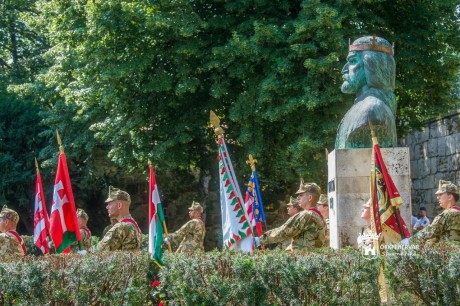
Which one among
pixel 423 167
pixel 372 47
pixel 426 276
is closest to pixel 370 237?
pixel 426 276

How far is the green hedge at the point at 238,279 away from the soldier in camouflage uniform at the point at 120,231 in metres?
1.26

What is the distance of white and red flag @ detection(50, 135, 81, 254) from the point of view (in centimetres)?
1012

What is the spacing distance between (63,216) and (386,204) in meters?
4.12

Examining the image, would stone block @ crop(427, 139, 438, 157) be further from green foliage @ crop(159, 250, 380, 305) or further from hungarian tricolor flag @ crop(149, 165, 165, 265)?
green foliage @ crop(159, 250, 380, 305)

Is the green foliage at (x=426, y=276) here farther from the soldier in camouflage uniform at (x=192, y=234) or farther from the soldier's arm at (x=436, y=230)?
the soldier in camouflage uniform at (x=192, y=234)

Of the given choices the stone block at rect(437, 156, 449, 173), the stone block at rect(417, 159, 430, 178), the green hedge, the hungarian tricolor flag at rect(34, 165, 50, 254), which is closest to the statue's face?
the green hedge

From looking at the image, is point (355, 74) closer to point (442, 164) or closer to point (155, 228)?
point (155, 228)

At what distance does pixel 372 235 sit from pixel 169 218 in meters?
17.4

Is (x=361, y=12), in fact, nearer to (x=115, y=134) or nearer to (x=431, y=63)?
(x=431, y=63)

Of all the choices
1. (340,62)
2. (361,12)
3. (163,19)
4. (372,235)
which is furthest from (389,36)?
(372,235)

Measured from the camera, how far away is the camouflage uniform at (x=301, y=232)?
9.94 m

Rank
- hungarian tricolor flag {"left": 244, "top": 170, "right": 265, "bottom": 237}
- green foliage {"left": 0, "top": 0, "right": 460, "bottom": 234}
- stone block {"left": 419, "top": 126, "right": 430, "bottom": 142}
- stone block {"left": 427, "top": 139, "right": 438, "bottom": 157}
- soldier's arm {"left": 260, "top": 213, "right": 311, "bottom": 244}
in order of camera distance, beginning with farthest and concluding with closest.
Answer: stone block {"left": 419, "top": 126, "right": 430, "bottom": 142} < stone block {"left": 427, "top": 139, "right": 438, "bottom": 157} < green foliage {"left": 0, "top": 0, "right": 460, "bottom": 234} < hungarian tricolor flag {"left": 244, "top": 170, "right": 265, "bottom": 237} < soldier's arm {"left": 260, "top": 213, "right": 311, "bottom": 244}

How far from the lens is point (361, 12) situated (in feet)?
54.9

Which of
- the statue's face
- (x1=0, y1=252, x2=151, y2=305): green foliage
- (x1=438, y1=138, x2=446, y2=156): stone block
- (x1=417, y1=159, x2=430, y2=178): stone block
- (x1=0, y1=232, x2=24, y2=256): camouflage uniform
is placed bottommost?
(x1=0, y1=252, x2=151, y2=305): green foliage
